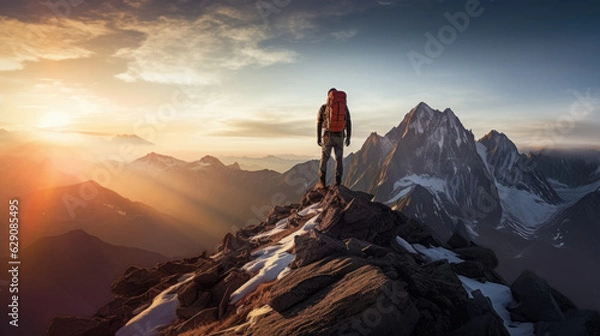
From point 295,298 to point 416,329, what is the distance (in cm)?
461

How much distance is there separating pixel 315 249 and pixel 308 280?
3.28 meters

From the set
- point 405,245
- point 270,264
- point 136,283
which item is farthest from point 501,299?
point 136,283

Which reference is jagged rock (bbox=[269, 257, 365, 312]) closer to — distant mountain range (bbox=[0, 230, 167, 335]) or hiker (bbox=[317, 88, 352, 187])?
hiker (bbox=[317, 88, 352, 187])

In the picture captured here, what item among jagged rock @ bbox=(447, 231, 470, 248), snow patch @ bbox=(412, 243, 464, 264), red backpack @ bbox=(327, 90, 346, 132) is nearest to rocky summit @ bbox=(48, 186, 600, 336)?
snow patch @ bbox=(412, 243, 464, 264)

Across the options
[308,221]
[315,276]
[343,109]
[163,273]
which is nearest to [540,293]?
[315,276]

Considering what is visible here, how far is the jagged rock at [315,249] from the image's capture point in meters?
18.2

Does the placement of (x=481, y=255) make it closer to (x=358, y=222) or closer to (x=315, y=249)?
(x=358, y=222)

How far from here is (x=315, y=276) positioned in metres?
15.5

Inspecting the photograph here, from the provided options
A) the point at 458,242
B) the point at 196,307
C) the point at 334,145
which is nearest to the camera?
the point at 196,307

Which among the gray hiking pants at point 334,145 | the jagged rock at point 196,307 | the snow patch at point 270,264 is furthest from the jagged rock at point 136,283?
the gray hiking pants at point 334,145

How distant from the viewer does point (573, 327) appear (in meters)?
14.9

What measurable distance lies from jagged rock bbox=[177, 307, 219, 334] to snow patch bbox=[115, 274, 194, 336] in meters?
2.86

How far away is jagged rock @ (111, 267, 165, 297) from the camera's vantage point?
2984 centimetres

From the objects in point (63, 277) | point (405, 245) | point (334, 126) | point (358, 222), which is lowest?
point (63, 277)
